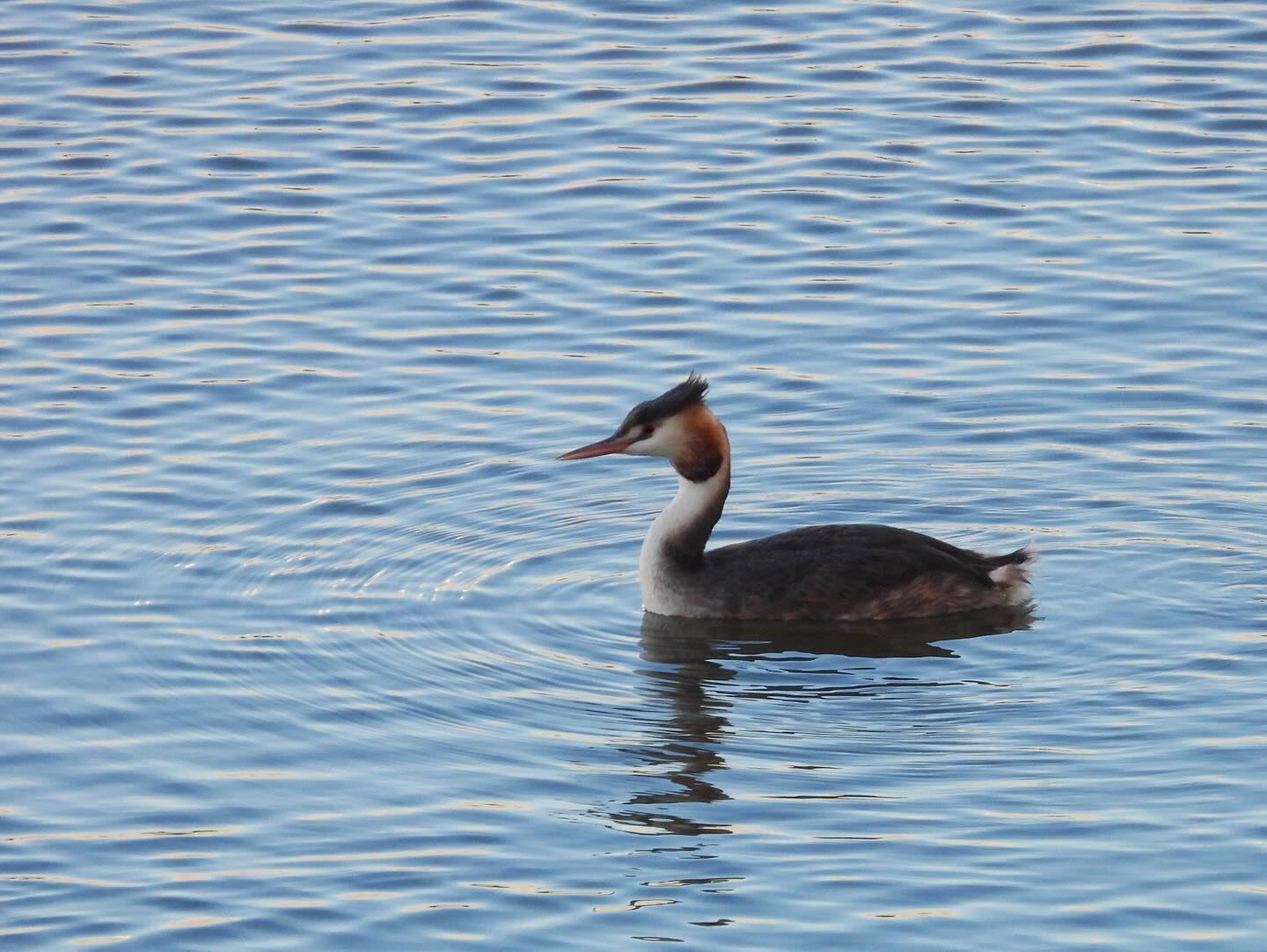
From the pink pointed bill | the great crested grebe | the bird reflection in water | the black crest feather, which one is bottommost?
the bird reflection in water

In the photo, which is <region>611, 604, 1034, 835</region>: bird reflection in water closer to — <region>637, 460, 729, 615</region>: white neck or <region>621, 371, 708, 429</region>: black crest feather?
<region>637, 460, 729, 615</region>: white neck

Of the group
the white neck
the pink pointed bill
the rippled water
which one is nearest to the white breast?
the white neck

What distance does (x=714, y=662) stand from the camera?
1280 cm

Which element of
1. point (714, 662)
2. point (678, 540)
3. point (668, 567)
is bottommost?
point (714, 662)

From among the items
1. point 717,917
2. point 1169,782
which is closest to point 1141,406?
point 1169,782

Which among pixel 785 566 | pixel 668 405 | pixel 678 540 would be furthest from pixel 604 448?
pixel 785 566

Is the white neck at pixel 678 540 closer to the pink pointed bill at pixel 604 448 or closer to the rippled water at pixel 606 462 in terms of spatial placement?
the rippled water at pixel 606 462

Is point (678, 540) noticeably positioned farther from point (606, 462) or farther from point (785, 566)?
point (606, 462)

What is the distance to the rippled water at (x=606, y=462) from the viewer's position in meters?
10.4

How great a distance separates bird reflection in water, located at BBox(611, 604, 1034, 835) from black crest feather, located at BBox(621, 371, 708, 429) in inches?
38.9

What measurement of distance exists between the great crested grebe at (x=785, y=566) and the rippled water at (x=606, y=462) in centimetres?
16

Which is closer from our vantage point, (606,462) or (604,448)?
(604,448)

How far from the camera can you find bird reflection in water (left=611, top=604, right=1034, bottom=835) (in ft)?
36.9

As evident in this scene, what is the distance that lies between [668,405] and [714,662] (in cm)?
141
